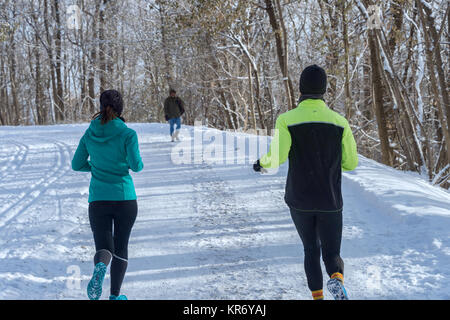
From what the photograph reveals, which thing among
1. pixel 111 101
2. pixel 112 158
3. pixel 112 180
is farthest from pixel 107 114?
pixel 112 180

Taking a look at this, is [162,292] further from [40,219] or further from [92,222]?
[40,219]

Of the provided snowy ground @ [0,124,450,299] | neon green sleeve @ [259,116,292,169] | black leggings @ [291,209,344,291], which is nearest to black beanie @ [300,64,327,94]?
neon green sleeve @ [259,116,292,169]

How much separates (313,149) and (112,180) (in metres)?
1.65

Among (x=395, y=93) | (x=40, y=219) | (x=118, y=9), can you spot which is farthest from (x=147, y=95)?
(x=40, y=219)

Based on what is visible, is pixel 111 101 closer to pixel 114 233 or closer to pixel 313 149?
pixel 114 233

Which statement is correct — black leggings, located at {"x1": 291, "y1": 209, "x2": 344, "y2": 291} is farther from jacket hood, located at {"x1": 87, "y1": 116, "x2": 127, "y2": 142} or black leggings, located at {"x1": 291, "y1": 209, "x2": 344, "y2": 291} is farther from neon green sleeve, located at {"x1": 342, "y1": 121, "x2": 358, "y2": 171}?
jacket hood, located at {"x1": 87, "y1": 116, "x2": 127, "y2": 142}

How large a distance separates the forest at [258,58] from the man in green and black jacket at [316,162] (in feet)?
34.9

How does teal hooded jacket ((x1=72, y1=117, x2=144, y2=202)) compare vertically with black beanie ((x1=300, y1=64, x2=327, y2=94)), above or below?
below

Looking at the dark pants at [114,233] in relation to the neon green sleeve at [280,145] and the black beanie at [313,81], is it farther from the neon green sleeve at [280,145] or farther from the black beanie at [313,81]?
the black beanie at [313,81]

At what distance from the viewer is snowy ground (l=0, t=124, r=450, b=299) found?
446 centimetres

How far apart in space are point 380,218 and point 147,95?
43.6 meters

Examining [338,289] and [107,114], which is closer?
[338,289]

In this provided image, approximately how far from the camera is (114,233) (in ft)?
12.4

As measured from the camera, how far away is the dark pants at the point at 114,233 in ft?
12.1
